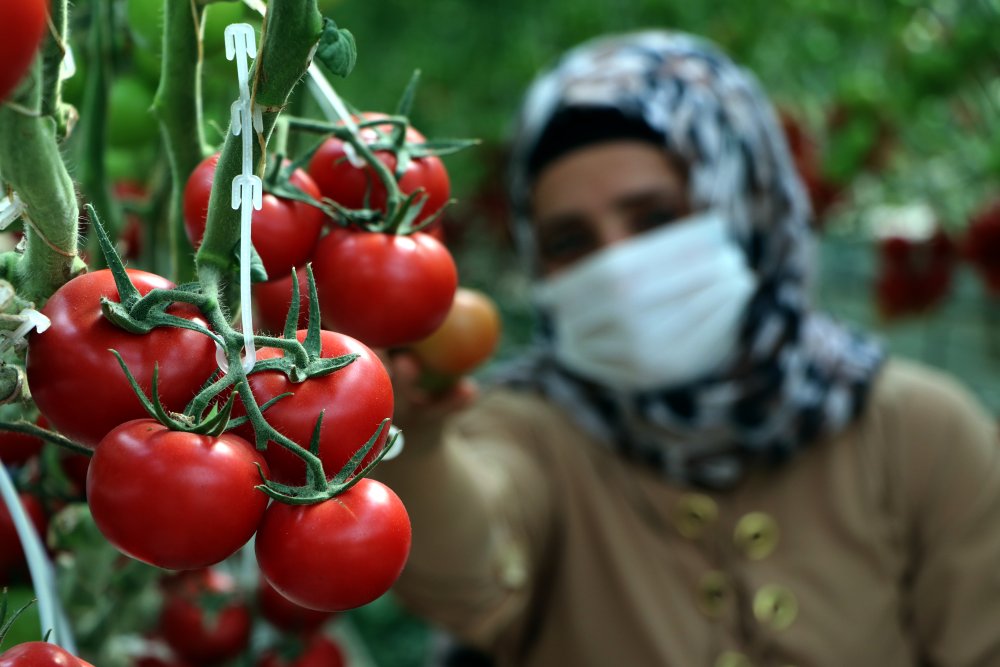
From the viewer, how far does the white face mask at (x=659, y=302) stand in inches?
43.1

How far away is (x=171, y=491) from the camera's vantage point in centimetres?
24

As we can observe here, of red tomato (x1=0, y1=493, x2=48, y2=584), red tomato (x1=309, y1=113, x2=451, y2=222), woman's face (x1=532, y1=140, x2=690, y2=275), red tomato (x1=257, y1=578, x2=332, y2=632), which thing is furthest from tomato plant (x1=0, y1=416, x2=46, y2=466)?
woman's face (x1=532, y1=140, x2=690, y2=275)

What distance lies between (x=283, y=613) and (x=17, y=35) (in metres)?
0.67

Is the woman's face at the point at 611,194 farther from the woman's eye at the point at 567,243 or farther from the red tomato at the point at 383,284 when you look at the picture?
the red tomato at the point at 383,284

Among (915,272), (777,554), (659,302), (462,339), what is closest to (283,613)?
(462,339)

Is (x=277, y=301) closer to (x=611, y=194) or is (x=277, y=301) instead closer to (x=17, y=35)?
(x=17, y=35)

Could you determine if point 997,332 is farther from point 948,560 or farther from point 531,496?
point 531,496

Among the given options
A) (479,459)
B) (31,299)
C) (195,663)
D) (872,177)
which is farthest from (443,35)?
(31,299)

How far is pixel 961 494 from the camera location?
1.13 meters

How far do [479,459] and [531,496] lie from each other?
0.10 m

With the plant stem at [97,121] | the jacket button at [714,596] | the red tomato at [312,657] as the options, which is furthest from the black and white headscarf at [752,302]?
the plant stem at [97,121]

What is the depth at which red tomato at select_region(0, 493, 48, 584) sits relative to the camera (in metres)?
0.38

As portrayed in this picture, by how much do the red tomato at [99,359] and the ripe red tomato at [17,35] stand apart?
3.3 inches

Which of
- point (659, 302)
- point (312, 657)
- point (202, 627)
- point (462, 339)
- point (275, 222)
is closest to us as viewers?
point (275, 222)
